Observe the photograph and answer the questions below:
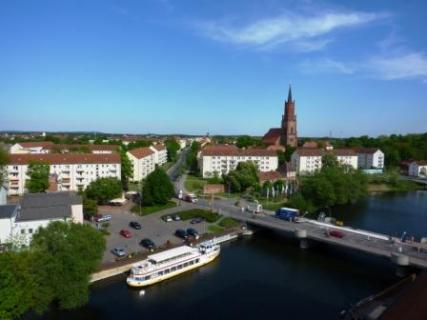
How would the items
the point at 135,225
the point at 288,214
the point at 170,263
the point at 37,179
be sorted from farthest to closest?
the point at 37,179 → the point at 288,214 → the point at 135,225 → the point at 170,263

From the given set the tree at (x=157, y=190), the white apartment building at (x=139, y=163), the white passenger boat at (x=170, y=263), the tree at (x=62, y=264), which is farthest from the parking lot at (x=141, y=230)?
the white apartment building at (x=139, y=163)

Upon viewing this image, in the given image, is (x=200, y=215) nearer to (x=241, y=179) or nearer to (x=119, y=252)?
(x=119, y=252)

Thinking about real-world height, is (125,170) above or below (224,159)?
below

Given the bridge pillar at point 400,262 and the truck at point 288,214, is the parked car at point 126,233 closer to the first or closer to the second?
the truck at point 288,214

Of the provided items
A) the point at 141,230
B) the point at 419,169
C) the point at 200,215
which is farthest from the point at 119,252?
the point at 419,169

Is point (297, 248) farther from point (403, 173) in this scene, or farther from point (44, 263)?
point (403, 173)

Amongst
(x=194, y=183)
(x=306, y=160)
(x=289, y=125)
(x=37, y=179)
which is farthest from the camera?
(x=289, y=125)

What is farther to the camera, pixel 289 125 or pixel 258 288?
pixel 289 125
